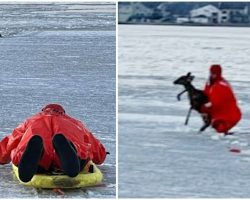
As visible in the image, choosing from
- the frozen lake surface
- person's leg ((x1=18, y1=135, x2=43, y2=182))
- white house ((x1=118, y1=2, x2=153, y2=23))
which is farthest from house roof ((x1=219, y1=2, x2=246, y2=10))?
person's leg ((x1=18, y1=135, x2=43, y2=182))

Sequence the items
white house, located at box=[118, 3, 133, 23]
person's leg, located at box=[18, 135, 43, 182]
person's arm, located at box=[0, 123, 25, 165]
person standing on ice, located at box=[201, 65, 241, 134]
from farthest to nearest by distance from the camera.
A: white house, located at box=[118, 3, 133, 23]
person standing on ice, located at box=[201, 65, 241, 134]
person's arm, located at box=[0, 123, 25, 165]
person's leg, located at box=[18, 135, 43, 182]

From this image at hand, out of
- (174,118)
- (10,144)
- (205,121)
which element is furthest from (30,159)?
(205,121)

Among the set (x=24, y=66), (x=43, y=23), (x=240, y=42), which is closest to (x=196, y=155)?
(x=240, y=42)

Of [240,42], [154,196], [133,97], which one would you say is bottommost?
[154,196]

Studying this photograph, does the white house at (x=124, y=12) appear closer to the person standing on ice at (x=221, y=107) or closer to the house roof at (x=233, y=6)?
the house roof at (x=233, y=6)

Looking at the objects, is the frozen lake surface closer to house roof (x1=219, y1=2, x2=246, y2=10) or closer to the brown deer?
the brown deer

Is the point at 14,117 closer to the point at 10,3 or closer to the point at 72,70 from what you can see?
the point at 72,70

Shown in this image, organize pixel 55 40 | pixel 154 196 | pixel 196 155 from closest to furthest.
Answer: pixel 154 196 < pixel 196 155 < pixel 55 40
